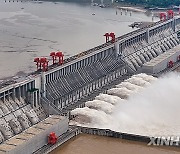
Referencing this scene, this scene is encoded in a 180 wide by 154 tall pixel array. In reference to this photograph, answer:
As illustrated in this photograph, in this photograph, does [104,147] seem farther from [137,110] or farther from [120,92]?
[120,92]

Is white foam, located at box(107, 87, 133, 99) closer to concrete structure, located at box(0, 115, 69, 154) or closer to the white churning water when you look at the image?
the white churning water

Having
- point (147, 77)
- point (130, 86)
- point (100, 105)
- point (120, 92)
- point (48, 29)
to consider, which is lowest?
point (100, 105)

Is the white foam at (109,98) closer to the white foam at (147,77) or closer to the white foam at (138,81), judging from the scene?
the white foam at (138,81)

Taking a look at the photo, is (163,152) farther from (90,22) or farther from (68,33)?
(90,22)

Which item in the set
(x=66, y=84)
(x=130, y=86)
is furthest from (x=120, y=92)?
(x=66, y=84)

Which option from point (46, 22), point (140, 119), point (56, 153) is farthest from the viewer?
point (46, 22)

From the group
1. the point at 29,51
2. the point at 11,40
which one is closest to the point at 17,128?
the point at 29,51

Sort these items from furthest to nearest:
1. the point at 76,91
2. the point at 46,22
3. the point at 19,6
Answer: the point at 19,6, the point at 46,22, the point at 76,91
